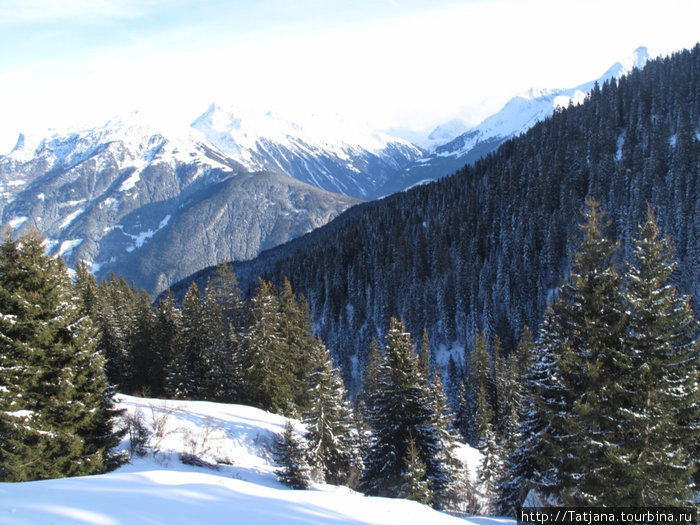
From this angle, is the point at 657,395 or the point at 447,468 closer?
the point at 657,395

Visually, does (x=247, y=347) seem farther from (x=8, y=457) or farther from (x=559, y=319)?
(x=559, y=319)

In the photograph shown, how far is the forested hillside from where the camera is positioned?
94.8 metres

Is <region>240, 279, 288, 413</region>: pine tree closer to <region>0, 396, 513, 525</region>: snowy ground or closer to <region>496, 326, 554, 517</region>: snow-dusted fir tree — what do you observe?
<region>496, 326, 554, 517</region>: snow-dusted fir tree

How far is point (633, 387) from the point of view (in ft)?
46.4

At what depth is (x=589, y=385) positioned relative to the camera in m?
14.4

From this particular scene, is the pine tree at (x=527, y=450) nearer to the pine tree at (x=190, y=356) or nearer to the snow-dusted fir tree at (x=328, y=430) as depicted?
the snow-dusted fir tree at (x=328, y=430)

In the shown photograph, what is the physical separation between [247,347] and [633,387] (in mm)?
27233

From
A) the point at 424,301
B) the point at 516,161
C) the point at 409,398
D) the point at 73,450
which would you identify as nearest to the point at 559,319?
the point at 409,398

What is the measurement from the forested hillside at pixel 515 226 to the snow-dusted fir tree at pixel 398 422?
7045cm

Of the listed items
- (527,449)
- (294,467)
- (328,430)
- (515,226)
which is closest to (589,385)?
(527,449)

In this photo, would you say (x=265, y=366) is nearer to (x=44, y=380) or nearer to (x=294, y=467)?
(x=294, y=467)

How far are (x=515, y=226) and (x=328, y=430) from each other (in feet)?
332

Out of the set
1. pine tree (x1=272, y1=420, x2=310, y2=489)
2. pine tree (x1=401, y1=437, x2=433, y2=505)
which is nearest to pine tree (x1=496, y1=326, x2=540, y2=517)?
pine tree (x1=401, y1=437, x2=433, y2=505)

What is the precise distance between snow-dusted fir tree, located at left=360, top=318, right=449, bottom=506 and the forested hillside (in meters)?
70.4
